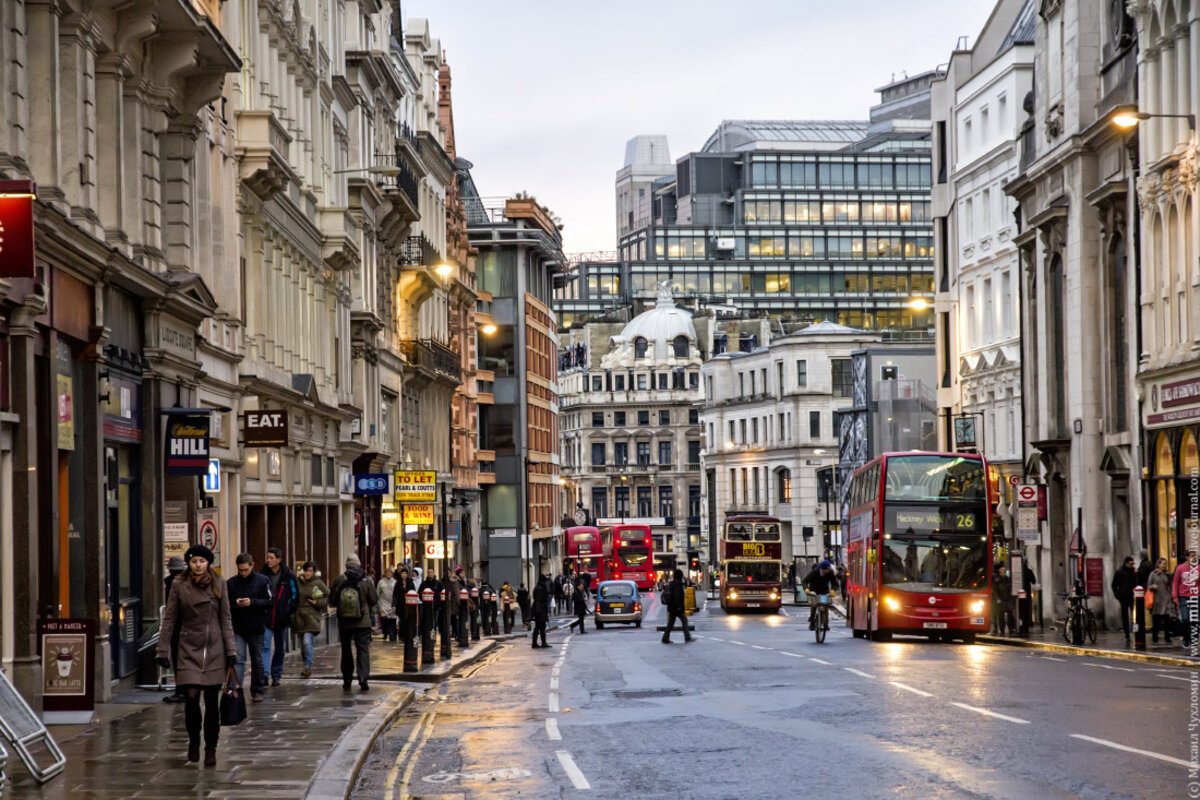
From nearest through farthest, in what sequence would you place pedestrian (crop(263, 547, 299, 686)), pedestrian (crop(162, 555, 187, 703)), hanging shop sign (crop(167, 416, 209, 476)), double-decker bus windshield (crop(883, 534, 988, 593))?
pedestrian (crop(162, 555, 187, 703)) → pedestrian (crop(263, 547, 299, 686)) → hanging shop sign (crop(167, 416, 209, 476)) → double-decker bus windshield (crop(883, 534, 988, 593))

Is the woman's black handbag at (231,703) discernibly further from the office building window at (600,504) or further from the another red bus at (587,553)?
the office building window at (600,504)

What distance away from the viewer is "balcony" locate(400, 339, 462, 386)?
212 ft

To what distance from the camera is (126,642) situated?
84.8 feet

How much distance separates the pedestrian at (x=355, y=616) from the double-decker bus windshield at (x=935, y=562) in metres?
16.5

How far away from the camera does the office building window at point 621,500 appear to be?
6909 inches

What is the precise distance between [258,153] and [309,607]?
33.1ft

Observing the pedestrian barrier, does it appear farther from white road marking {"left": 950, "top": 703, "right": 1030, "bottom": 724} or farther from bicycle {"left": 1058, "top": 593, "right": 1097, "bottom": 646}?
bicycle {"left": 1058, "top": 593, "right": 1097, "bottom": 646}

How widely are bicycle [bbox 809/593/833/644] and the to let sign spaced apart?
12.5 meters

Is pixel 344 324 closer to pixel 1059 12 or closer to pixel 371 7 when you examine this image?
pixel 371 7

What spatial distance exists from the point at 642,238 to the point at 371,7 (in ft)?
441

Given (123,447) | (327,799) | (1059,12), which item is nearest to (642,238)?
(1059,12)

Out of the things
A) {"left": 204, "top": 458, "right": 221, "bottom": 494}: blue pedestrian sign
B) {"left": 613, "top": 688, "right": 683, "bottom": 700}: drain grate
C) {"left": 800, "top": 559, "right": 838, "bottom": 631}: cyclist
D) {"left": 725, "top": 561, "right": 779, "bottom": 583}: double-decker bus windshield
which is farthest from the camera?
{"left": 725, "top": 561, "right": 779, "bottom": 583}: double-decker bus windshield

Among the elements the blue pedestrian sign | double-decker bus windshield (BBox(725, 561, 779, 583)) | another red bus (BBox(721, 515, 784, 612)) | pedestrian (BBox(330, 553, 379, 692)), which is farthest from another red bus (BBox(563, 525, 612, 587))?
pedestrian (BBox(330, 553, 379, 692))

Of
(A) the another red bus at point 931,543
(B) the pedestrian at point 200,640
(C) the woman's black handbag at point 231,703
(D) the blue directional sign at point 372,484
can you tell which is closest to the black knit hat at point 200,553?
(B) the pedestrian at point 200,640
